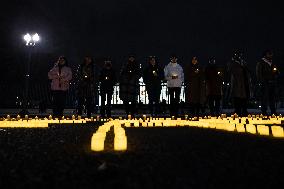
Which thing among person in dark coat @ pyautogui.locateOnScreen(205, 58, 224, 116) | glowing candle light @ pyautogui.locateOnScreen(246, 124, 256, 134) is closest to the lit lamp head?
person in dark coat @ pyautogui.locateOnScreen(205, 58, 224, 116)

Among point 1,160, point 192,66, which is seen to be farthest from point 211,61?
point 1,160

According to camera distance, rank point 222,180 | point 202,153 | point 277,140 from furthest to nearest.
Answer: point 277,140 < point 202,153 < point 222,180

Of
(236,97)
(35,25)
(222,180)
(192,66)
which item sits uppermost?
(35,25)

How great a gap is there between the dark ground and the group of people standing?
8024 millimetres

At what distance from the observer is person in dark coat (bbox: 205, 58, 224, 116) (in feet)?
44.5

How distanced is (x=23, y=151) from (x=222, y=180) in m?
2.27

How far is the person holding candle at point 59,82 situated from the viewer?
13.3 metres

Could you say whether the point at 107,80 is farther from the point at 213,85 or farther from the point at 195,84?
the point at 213,85

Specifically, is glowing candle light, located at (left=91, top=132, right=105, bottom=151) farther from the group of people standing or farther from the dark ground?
the group of people standing

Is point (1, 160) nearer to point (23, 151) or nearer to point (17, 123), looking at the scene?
point (23, 151)

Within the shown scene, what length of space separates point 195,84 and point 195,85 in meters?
0.03

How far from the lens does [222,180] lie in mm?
2836

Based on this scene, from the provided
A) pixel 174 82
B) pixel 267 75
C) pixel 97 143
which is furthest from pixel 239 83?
pixel 97 143

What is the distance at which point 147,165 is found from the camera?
11.3ft
